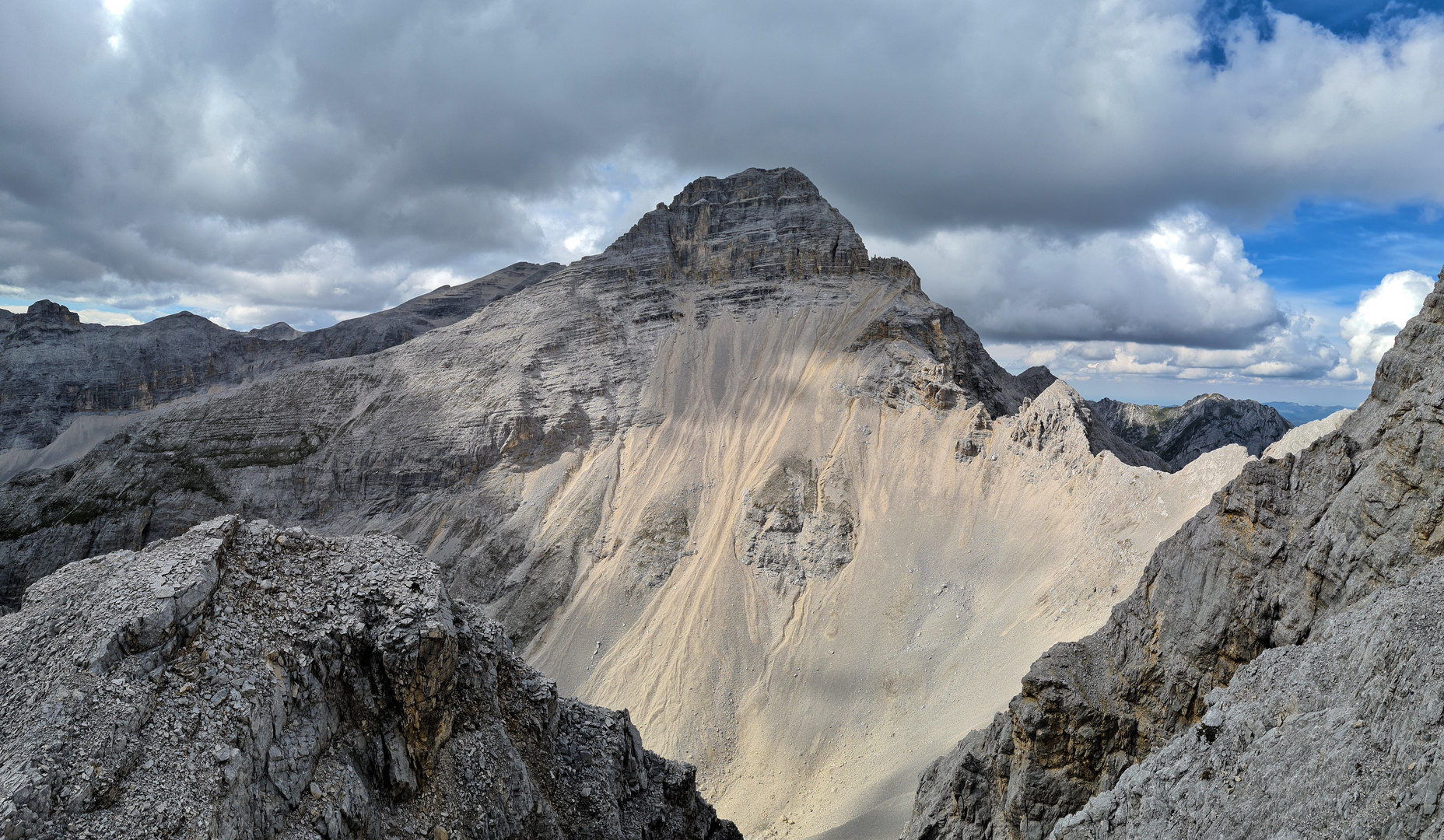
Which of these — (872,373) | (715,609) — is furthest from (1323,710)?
(872,373)

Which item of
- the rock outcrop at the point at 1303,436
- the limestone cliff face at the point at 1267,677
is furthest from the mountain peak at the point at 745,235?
the limestone cliff face at the point at 1267,677

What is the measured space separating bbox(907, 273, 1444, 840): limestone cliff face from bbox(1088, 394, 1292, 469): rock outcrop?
85.4 metres

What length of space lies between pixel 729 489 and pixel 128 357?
310 feet

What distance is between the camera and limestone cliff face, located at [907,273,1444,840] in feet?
39.4

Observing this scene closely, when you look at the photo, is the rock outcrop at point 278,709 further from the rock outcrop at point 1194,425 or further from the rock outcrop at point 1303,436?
the rock outcrop at point 1194,425

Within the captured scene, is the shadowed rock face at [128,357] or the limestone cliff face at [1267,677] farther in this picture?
the shadowed rock face at [128,357]

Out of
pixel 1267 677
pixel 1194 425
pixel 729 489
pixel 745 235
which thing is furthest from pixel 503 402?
pixel 1194 425

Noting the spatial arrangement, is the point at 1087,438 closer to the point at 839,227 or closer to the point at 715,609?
the point at 715,609

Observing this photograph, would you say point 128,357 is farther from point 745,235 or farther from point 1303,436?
point 1303,436

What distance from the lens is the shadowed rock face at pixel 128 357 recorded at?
3999 inches

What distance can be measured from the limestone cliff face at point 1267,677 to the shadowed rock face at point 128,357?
106 m

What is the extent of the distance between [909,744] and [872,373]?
35921mm

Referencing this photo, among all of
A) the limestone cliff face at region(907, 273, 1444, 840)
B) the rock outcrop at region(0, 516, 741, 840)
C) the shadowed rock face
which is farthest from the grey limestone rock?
the rock outcrop at region(0, 516, 741, 840)

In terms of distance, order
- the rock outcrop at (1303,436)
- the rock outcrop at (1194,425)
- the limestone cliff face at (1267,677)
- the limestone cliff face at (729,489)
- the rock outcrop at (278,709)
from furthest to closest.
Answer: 1. the rock outcrop at (1194,425)
2. the limestone cliff face at (729,489)
3. the rock outcrop at (1303,436)
4. the rock outcrop at (278,709)
5. the limestone cliff face at (1267,677)
